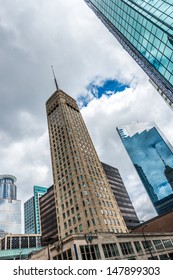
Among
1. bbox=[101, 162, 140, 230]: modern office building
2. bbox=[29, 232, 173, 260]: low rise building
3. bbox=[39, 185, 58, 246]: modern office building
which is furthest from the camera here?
bbox=[101, 162, 140, 230]: modern office building

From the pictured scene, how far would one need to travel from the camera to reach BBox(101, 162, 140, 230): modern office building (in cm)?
10144

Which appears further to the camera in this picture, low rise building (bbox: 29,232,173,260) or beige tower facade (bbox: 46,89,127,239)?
beige tower facade (bbox: 46,89,127,239)

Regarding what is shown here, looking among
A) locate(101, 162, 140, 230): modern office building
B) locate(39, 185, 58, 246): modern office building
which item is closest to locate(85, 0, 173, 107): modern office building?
locate(101, 162, 140, 230): modern office building

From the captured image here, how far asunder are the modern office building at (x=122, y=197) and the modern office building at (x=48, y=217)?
113 ft

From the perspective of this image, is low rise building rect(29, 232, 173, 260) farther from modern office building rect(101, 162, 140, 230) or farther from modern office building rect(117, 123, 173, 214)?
modern office building rect(117, 123, 173, 214)

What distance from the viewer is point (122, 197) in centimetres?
11031

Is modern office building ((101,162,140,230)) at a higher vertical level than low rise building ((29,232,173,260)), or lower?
higher

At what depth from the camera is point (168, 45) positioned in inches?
1200

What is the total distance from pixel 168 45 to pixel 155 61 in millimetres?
5387

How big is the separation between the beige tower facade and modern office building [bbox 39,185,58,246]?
36.1 m

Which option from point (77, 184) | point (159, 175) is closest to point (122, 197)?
point (77, 184)

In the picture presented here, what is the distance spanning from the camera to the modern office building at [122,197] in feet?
333

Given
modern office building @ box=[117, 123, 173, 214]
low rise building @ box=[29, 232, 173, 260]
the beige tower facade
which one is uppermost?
modern office building @ box=[117, 123, 173, 214]

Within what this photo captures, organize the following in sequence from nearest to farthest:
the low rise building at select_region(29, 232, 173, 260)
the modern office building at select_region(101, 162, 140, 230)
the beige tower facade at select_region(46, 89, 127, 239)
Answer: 1. the low rise building at select_region(29, 232, 173, 260)
2. the beige tower facade at select_region(46, 89, 127, 239)
3. the modern office building at select_region(101, 162, 140, 230)
